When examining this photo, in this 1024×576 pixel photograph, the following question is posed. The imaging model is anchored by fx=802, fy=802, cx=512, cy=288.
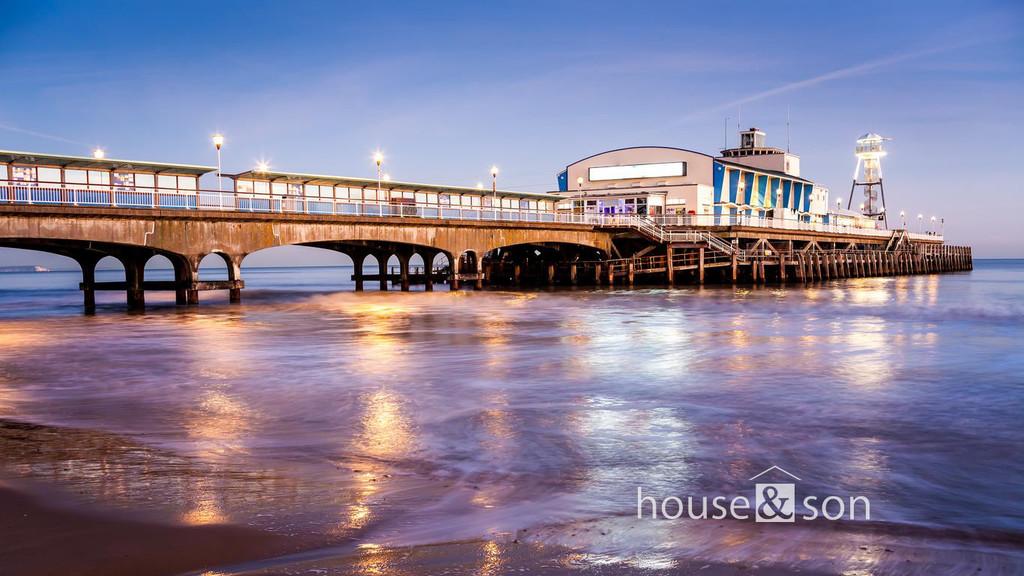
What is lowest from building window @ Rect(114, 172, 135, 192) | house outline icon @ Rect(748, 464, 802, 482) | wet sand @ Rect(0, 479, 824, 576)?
house outline icon @ Rect(748, 464, 802, 482)

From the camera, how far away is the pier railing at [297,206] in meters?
32.8

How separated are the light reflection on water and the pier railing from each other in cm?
875

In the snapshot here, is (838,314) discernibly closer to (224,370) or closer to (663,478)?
(224,370)

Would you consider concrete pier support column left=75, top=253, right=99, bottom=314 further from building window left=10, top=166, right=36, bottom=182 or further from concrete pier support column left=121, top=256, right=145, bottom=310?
building window left=10, top=166, right=36, bottom=182

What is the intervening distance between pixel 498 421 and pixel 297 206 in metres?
32.6

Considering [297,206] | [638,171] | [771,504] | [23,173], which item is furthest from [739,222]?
[771,504]

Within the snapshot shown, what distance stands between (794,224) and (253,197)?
168 ft

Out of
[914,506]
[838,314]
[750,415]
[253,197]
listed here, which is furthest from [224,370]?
[838,314]

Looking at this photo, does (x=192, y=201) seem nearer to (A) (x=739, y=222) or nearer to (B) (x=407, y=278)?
(B) (x=407, y=278)

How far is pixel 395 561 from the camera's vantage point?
20.5 feet

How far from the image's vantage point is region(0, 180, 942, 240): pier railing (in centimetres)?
3278

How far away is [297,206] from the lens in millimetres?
42344

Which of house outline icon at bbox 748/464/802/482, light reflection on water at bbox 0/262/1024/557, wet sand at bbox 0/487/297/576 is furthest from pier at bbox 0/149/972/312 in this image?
house outline icon at bbox 748/464/802/482

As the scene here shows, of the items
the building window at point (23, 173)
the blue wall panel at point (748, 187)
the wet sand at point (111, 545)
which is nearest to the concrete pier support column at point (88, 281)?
the building window at point (23, 173)
